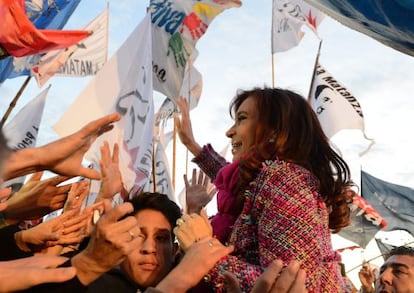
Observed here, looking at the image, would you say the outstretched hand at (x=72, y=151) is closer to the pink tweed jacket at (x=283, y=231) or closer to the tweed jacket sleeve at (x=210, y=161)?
the pink tweed jacket at (x=283, y=231)

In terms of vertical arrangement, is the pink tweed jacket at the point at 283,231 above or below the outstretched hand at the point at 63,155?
below

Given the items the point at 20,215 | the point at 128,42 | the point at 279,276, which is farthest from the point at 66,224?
the point at 128,42

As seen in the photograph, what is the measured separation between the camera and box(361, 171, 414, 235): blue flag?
33.4 feet

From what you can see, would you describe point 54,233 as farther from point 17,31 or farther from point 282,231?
point 282,231

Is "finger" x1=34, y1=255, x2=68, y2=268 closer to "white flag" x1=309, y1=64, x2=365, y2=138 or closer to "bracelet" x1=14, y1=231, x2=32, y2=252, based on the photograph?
"bracelet" x1=14, y1=231, x2=32, y2=252

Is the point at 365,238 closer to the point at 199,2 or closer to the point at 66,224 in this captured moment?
the point at 199,2

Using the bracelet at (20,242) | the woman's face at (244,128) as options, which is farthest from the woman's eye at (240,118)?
the bracelet at (20,242)

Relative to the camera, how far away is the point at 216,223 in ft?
7.30

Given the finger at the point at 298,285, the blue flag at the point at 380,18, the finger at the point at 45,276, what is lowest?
the finger at the point at 45,276

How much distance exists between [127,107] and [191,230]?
3.16 m

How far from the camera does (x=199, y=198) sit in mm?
3043

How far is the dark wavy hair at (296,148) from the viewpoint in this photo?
6.77 ft

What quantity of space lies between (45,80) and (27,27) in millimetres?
7902

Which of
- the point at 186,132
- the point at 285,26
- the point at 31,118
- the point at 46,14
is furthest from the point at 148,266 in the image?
the point at 285,26
